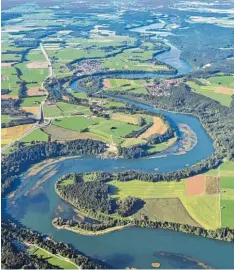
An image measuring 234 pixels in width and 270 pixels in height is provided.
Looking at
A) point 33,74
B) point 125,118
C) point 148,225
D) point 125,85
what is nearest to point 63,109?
point 125,118

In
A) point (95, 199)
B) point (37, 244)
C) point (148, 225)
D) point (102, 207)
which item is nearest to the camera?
point (37, 244)

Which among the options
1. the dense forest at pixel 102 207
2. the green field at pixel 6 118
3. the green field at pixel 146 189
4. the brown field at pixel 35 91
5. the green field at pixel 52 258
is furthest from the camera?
the brown field at pixel 35 91

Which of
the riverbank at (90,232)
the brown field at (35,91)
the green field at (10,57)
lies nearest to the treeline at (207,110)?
the brown field at (35,91)

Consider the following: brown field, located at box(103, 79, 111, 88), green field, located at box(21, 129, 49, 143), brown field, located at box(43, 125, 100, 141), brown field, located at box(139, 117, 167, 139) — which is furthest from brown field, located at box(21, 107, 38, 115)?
brown field, located at box(139, 117, 167, 139)

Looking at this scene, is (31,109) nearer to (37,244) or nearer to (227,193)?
(227,193)

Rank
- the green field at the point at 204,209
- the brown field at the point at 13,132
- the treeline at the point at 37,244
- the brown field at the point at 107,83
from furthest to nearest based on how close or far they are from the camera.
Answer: the brown field at the point at 107,83
the brown field at the point at 13,132
the green field at the point at 204,209
the treeline at the point at 37,244

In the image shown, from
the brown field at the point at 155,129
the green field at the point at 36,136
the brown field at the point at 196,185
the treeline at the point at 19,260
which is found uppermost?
the treeline at the point at 19,260

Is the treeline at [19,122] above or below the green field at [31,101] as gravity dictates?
above

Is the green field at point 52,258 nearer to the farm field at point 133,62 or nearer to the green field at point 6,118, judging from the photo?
the green field at point 6,118
